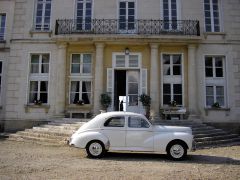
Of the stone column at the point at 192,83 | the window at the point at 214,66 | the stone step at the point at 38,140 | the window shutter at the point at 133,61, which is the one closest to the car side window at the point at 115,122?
the stone step at the point at 38,140

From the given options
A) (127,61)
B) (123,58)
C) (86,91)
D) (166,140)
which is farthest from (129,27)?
(166,140)

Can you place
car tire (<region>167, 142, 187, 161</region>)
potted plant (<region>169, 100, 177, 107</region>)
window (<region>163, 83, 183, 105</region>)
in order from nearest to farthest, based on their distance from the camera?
car tire (<region>167, 142, 187, 161</region>)
potted plant (<region>169, 100, 177, 107</region>)
window (<region>163, 83, 183, 105</region>)

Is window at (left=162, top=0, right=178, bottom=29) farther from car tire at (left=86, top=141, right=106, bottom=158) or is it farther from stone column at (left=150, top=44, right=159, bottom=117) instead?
car tire at (left=86, top=141, right=106, bottom=158)

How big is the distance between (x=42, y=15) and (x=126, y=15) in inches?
210

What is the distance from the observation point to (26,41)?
58.2ft

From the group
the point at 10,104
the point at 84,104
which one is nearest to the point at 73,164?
the point at 84,104

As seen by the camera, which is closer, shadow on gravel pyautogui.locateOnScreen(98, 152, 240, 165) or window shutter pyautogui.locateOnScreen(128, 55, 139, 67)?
shadow on gravel pyautogui.locateOnScreen(98, 152, 240, 165)

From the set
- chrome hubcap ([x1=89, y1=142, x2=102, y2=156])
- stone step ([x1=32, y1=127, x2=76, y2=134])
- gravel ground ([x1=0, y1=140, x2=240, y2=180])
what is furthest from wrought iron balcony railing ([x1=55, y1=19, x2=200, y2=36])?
chrome hubcap ([x1=89, y1=142, x2=102, y2=156])

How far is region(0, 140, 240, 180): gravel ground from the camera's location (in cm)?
704

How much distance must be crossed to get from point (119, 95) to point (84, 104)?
2.25m

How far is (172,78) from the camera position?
56.9 ft

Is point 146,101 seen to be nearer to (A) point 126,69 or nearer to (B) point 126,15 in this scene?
(A) point 126,69

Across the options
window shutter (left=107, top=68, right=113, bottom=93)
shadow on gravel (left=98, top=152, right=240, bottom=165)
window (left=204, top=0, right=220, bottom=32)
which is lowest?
shadow on gravel (left=98, top=152, right=240, bottom=165)

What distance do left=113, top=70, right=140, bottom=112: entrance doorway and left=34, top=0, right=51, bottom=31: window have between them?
5.40m
